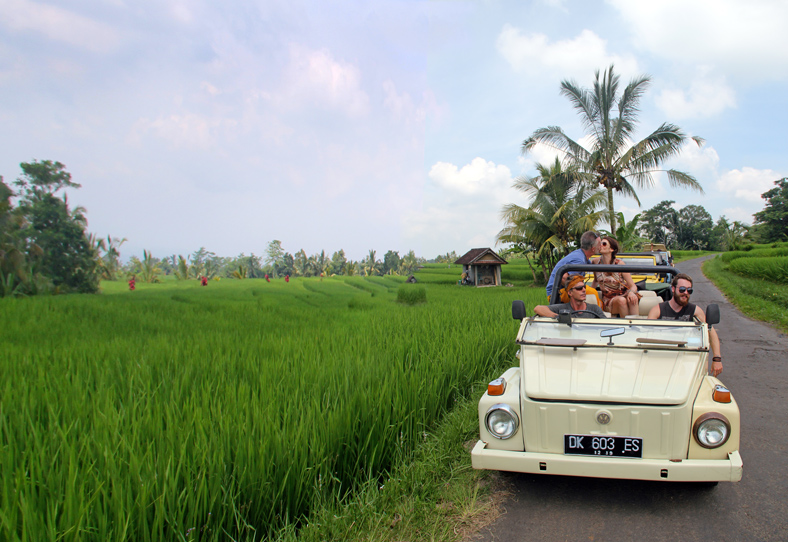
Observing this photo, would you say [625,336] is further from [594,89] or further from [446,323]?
[594,89]

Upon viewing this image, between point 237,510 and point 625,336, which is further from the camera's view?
point 625,336

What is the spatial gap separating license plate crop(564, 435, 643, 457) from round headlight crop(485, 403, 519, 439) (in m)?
0.31

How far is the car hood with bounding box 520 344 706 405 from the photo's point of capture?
2.48m

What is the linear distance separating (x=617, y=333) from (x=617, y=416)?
71 centimetres

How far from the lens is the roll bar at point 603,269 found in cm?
336

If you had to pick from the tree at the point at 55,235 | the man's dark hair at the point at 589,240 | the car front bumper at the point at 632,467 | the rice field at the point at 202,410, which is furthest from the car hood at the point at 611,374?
the tree at the point at 55,235

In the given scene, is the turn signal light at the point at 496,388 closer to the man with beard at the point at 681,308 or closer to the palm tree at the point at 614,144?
the man with beard at the point at 681,308

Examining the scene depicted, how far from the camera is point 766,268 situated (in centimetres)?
1783

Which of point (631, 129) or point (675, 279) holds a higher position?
point (631, 129)

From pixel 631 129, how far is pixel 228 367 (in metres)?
20.4

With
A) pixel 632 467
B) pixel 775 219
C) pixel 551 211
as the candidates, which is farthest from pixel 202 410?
pixel 775 219

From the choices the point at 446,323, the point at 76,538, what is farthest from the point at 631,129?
the point at 76,538

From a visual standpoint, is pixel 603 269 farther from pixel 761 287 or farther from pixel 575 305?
pixel 761 287

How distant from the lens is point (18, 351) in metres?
5.60
